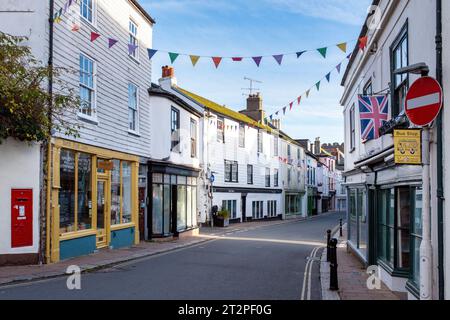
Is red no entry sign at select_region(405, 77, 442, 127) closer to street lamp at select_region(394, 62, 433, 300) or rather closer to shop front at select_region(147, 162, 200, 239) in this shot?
street lamp at select_region(394, 62, 433, 300)

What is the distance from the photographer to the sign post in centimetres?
660

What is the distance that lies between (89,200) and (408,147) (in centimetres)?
1150

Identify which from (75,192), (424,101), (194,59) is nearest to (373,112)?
(424,101)

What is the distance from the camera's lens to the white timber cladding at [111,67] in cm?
1460

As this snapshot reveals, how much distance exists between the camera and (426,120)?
6680mm

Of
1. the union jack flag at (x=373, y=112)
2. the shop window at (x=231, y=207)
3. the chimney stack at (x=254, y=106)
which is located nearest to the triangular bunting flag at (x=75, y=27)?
the union jack flag at (x=373, y=112)

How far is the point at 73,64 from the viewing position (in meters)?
14.8

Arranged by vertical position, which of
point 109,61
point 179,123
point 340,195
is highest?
point 109,61

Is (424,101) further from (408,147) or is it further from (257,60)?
(257,60)

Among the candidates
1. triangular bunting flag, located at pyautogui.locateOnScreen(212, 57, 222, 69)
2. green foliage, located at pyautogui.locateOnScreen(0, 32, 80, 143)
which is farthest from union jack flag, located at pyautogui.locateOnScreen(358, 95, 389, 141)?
green foliage, located at pyautogui.locateOnScreen(0, 32, 80, 143)
